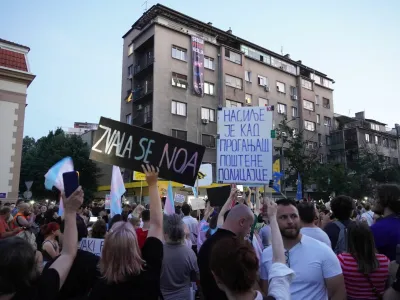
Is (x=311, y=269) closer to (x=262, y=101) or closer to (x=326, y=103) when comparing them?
(x=262, y=101)

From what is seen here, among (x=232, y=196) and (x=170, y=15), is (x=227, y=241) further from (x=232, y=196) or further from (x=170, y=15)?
(x=170, y=15)

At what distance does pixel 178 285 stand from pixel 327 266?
2.23 m

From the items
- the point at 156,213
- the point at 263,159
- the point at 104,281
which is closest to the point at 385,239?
the point at 156,213

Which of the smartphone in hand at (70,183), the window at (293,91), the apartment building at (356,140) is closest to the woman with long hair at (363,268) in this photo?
the smartphone in hand at (70,183)

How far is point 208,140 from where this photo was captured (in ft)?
109

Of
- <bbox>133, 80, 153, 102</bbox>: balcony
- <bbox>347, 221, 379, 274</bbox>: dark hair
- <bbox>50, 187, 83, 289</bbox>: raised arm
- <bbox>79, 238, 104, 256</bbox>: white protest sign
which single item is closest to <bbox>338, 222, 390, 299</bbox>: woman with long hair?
<bbox>347, 221, 379, 274</bbox>: dark hair

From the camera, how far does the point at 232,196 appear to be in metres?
4.71

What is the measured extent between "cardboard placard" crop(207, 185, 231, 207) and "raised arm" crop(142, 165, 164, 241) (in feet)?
11.6

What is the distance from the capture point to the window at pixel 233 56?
35.6m

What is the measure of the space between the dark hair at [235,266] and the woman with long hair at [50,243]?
3.70m

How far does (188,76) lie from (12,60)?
15231 millimetres

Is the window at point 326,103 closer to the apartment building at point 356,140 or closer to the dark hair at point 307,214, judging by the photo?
the apartment building at point 356,140

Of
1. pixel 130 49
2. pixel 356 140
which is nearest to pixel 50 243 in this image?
pixel 130 49

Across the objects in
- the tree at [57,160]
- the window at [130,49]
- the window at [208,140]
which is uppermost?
the window at [130,49]
